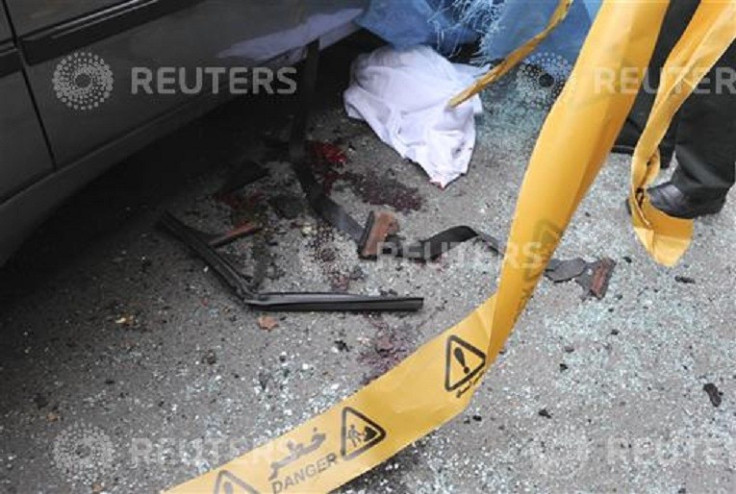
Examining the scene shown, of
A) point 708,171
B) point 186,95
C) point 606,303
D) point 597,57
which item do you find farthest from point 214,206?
point 708,171

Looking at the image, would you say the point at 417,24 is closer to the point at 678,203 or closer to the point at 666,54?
the point at 666,54

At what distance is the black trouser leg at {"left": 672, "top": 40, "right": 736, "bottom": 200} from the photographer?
7.56ft

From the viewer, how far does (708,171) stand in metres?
2.49

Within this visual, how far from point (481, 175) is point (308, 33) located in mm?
786

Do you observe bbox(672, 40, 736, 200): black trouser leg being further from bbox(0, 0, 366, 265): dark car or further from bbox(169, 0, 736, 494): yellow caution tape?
bbox(0, 0, 366, 265): dark car

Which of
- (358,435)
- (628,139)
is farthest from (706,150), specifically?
(358,435)

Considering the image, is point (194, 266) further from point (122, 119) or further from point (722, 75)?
point (722, 75)

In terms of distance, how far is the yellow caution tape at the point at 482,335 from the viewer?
1389mm

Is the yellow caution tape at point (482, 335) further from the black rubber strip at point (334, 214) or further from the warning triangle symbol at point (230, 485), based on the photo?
the black rubber strip at point (334, 214)

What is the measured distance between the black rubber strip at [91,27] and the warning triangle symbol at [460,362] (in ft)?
3.55

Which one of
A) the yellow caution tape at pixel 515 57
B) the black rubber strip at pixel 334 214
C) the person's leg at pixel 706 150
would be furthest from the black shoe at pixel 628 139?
the black rubber strip at pixel 334 214
